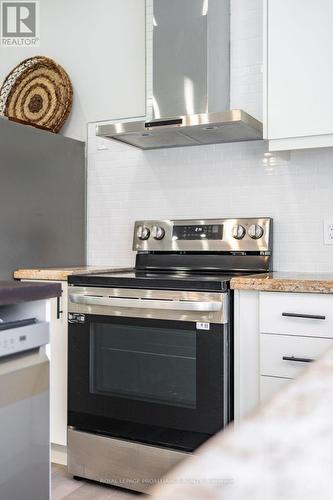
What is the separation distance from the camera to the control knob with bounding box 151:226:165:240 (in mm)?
2801

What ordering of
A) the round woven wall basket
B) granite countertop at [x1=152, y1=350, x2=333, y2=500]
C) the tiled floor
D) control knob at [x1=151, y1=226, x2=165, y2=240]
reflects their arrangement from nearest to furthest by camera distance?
granite countertop at [x1=152, y1=350, x2=333, y2=500], the tiled floor, control knob at [x1=151, y1=226, x2=165, y2=240], the round woven wall basket

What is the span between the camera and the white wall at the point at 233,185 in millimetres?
2559

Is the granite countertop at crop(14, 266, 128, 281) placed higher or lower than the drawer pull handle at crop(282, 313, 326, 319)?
higher

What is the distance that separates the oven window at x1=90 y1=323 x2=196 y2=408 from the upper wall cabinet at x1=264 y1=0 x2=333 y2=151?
3.19 ft

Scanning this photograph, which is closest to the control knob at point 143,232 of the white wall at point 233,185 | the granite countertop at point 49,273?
the white wall at point 233,185

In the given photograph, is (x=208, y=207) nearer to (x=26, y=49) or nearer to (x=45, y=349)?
(x=45, y=349)

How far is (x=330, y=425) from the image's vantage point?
1.21ft

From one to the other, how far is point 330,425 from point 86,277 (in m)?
2.02

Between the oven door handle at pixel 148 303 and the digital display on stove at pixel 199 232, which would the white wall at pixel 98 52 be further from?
the oven door handle at pixel 148 303

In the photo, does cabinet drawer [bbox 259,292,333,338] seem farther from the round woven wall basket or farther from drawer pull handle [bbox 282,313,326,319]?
the round woven wall basket

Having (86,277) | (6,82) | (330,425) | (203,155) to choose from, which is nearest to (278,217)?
(203,155)

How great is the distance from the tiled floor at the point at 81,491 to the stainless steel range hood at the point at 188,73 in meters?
1.62

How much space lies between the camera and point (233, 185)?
275cm

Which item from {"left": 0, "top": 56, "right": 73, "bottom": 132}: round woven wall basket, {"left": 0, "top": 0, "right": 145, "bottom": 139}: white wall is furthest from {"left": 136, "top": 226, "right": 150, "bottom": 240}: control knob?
{"left": 0, "top": 56, "right": 73, "bottom": 132}: round woven wall basket
